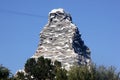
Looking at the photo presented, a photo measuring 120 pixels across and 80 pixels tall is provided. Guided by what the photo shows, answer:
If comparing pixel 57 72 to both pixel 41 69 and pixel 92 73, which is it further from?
pixel 41 69

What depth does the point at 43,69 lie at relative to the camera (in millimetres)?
88188

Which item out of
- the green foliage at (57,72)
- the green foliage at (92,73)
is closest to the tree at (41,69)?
the green foliage at (57,72)

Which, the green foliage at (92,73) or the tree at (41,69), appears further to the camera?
the tree at (41,69)

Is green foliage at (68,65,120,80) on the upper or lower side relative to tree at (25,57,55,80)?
lower

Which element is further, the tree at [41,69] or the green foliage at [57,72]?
the tree at [41,69]

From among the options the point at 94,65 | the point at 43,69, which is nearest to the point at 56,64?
the point at 43,69

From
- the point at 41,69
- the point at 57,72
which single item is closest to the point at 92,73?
the point at 57,72

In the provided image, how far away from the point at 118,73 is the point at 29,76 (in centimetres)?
1612

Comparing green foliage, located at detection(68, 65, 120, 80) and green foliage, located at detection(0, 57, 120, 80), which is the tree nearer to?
green foliage, located at detection(0, 57, 120, 80)

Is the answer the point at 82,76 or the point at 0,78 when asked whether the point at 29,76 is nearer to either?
the point at 0,78

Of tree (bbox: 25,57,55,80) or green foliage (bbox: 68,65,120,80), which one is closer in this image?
green foliage (bbox: 68,65,120,80)

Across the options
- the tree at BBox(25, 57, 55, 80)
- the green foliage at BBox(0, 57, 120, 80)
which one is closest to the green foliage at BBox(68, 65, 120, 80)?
the green foliage at BBox(0, 57, 120, 80)

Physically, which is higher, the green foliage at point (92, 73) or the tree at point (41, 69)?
the tree at point (41, 69)

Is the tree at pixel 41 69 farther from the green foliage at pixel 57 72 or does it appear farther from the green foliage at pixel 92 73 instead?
the green foliage at pixel 92 73
